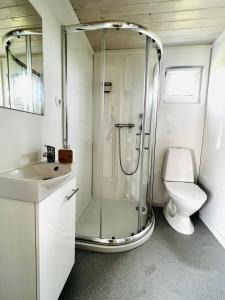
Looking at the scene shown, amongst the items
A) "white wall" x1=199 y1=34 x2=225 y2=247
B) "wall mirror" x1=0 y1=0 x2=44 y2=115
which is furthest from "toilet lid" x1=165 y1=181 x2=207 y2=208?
"wall mirror" x1=0 y1=0 x2=44 y2=115

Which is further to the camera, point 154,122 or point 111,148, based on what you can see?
point 111,148

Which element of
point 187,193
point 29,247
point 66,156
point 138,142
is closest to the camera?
point 29,247

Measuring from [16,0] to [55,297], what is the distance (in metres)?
1.70

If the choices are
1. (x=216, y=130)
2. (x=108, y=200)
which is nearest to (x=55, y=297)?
(x=108, y=200)

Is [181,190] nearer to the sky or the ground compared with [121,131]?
nearer to the ground

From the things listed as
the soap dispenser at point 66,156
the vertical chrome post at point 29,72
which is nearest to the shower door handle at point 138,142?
the soap dispenser at point 66,156

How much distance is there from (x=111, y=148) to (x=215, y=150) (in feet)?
4.16

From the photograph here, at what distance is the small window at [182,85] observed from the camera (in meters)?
2.12

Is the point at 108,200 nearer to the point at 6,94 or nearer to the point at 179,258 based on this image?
the point at 179,258

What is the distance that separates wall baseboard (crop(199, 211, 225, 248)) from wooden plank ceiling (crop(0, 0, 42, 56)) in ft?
7.53

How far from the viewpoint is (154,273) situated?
4.14 ft

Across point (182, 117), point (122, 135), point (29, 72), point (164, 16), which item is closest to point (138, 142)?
point (122, 135)

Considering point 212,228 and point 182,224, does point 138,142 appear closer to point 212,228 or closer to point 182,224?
point 182,224

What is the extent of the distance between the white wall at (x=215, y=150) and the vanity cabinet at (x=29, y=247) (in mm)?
1624
